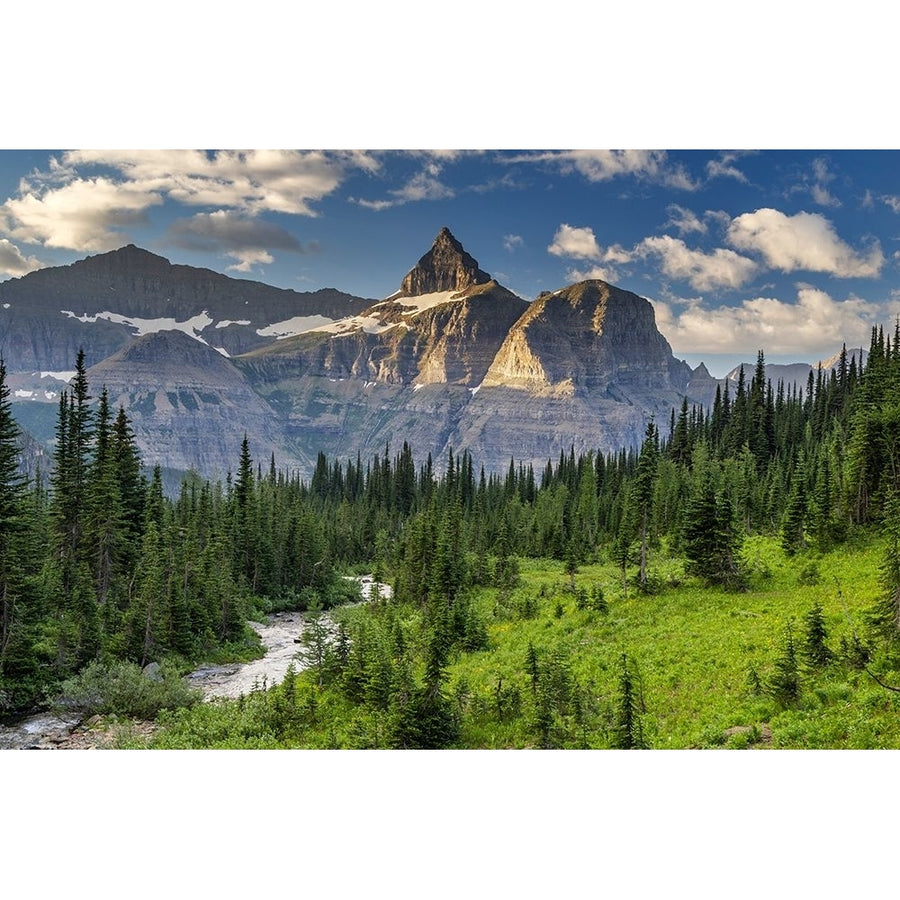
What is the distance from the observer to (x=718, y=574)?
1992 centimetres

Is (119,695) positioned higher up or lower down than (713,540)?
lower down

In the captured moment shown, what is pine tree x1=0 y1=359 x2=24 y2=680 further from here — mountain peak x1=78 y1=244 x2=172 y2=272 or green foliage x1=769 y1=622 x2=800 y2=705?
green foliage x1=769 y1=622 x2=800 y2=705

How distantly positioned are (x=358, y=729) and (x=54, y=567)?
58.6ft

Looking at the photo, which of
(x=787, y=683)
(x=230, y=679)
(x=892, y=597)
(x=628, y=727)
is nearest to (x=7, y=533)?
(x=230, y=679)

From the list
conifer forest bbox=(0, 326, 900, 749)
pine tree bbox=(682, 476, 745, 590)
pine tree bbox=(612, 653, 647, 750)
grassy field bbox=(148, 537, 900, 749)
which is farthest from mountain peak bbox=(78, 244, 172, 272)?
pine tree bbox=(682, 476, 745, 590)

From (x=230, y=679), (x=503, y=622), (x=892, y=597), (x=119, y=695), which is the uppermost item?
(x=892, y=597)

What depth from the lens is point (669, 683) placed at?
13773 mm

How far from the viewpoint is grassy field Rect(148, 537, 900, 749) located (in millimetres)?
11359

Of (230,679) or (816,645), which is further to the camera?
(230,679)

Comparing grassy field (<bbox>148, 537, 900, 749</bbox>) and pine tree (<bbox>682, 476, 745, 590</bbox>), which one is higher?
pine tree (<bbox>682, 476, 745, 590</bbox>)

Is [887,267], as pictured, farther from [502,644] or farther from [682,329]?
[502,644]

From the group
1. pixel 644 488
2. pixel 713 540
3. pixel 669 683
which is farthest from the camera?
pixel 644 488

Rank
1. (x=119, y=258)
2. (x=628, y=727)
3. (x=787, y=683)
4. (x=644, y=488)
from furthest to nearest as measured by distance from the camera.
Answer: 1. (x=119, y=258)
2. (x=644, y=488)
3. (x=787, y=683)
4. (x=628, y=727)

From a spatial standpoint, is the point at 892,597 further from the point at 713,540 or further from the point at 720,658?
the point at 713,540
